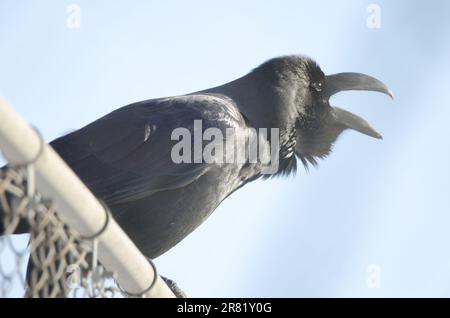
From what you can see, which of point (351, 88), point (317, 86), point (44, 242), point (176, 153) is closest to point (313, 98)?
point (317, 86)

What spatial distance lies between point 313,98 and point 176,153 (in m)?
1.94

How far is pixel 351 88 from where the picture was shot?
290 inches

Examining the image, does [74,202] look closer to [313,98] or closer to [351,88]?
[313,98]

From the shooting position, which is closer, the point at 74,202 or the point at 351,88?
Result: the point at 74,202

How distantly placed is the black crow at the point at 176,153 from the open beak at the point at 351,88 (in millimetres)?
577

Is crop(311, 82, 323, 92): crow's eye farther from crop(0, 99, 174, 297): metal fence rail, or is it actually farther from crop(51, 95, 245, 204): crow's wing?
crop(0, 99, 174, 297): metal fence rail

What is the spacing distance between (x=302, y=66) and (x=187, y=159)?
2058 mm

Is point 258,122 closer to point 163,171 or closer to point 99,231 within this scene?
point 163,171

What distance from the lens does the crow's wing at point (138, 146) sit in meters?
5.27

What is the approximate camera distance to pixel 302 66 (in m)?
7.12

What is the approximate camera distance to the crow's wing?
527cm

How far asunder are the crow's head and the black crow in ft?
0.19

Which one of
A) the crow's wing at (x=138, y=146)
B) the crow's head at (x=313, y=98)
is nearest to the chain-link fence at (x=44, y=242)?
the crow's wing at (x=138, y=146)
